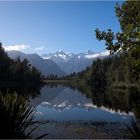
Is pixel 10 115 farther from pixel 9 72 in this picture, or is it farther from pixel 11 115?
pixel 9 72

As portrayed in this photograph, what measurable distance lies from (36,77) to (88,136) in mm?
161665

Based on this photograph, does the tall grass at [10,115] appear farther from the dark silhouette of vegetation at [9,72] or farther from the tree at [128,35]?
the dark silhouette of vegetation at [9,72]

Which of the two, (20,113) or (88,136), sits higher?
(20,113)

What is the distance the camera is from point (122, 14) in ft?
52.8

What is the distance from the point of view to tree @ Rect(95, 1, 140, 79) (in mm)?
13352

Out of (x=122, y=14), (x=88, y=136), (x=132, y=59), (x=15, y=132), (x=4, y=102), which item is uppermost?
(x=122, y=14)

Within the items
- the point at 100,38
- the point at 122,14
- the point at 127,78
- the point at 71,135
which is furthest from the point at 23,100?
the point at 127,78

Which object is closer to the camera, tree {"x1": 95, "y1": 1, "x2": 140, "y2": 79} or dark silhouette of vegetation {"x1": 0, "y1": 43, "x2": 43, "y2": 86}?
tree {"x1": 95, "y1": 1, "x2": 140, "y2": 79}

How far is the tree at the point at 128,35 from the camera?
43.8 ft

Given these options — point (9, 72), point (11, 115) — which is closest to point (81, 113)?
point (11, 115)

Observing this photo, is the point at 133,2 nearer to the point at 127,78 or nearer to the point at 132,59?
the point at 132,59

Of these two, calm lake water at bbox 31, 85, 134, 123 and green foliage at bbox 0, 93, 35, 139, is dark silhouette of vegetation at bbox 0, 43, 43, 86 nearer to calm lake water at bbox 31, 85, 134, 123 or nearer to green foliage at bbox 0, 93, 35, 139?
calm lake water at bbox 31, 85, 134, 123

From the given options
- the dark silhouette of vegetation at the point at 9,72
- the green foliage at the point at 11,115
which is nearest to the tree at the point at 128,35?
the green foliage at the point at 11,115

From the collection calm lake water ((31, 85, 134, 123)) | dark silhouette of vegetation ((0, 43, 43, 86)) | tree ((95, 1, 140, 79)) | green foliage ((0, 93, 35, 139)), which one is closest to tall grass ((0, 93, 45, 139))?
green foliage ((0, 93, 35, 139))
